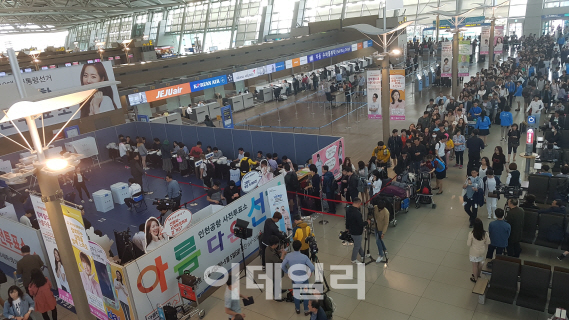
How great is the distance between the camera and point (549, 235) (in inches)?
283

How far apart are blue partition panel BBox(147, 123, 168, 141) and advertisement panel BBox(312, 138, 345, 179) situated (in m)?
8.68

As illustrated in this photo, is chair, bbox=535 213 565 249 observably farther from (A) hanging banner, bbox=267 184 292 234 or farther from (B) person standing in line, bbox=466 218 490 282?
(A) hanging banner, bbox=267 184 292 234

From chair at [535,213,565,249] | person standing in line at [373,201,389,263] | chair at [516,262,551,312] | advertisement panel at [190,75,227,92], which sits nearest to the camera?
chair at [516,262,551,312]

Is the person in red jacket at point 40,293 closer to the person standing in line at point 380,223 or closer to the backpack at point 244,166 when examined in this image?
the person standing in line at point 380,223

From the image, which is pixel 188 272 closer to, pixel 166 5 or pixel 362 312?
pixel 362 312

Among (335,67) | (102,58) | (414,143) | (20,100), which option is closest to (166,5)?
(102,58)

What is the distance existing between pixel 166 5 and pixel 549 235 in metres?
49.3

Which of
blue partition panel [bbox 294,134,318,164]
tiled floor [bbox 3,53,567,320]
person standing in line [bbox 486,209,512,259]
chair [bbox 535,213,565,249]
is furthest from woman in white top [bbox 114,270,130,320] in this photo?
blue partition panel [bbox 294,134,318,164]

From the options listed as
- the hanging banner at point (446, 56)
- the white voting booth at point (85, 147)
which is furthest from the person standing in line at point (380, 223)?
the hanging banner at point (446, 56)

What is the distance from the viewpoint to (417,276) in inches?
282

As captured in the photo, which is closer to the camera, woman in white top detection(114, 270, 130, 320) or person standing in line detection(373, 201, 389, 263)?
woman in white top detection(114, 270, 130, 320)

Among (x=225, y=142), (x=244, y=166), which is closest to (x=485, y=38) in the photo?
(x=225, y=142)

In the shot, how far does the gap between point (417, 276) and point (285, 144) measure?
736 cm

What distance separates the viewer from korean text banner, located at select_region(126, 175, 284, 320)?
629 cm
